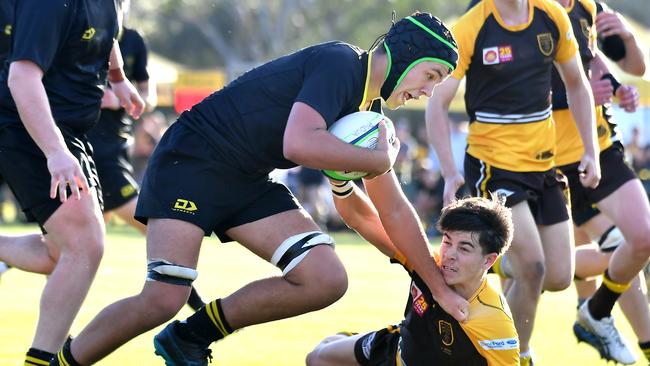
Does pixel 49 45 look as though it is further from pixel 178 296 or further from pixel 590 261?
pixel 590 261

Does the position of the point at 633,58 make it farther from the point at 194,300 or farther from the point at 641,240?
the point at 194,300

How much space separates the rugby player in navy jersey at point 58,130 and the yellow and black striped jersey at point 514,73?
87.3 inches

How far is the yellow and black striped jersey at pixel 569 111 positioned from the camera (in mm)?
7551

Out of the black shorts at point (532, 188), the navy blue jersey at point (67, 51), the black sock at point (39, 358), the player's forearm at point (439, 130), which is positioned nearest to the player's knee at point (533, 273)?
the black shorts at point (532, 188)

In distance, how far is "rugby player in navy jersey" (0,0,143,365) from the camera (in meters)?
5.26

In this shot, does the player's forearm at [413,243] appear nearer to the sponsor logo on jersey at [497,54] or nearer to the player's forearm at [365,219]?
the player's forearm at [365,219]

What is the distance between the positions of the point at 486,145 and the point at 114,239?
1088 cm

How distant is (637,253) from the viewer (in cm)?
717

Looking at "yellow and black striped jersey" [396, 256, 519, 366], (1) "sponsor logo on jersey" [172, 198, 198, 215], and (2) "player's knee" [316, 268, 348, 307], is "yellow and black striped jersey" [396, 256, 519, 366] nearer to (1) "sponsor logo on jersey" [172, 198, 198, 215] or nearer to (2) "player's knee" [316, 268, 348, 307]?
(2) "player's knee" [316, 268, 348, 307]

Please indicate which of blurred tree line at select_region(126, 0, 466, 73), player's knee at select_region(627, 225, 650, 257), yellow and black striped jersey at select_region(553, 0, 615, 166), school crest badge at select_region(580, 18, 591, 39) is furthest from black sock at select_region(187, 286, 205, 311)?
blurred tree line at select_region(126, 0, 466, 73)

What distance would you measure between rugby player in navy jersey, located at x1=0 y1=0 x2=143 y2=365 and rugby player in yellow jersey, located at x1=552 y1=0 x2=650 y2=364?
125 inches

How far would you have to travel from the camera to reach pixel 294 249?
5352 millimetres

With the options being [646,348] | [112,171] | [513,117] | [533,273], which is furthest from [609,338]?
[112,171]

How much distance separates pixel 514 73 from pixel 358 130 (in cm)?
222
